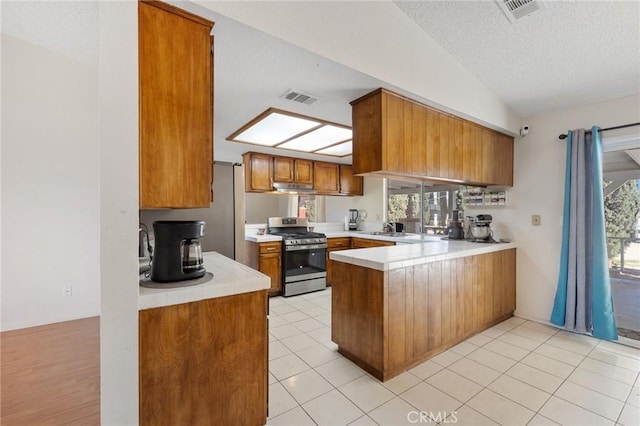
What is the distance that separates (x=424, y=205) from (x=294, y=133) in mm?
2313

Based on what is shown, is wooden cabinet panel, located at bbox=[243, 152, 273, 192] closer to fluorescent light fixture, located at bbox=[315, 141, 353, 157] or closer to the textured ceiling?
fluorescent light fixture, located at bbox=[315, 141, 353, 157]

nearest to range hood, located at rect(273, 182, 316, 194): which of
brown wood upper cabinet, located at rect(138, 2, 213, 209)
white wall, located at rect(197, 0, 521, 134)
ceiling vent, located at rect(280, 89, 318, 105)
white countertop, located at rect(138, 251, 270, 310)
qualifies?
ceiling vent, located at rect(280, 89, 318, 105)

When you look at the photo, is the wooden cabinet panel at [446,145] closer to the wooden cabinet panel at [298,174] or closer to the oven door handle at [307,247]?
the oven door handle at [307,247]

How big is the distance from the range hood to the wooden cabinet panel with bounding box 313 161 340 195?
156 mm

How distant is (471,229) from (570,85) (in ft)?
5.75

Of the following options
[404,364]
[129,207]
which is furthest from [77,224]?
[404,364]

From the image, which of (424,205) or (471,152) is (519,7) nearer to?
(471,152)

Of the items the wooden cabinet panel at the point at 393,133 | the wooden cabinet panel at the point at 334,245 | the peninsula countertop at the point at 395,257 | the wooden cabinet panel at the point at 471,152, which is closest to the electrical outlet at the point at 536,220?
the wooden cabinet panel at the point at 471,152

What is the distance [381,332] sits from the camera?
2.00 m

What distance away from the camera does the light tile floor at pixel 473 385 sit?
1.66 meters

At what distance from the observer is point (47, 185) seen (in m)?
3.03

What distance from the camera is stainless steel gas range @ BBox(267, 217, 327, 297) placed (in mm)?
4047

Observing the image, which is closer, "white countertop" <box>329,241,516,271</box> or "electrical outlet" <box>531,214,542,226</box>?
"white countertop" <box>329,241,516,271</box>

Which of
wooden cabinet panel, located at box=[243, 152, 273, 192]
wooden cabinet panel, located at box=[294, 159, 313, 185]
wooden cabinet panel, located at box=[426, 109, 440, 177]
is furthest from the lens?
wooden cabinet panel, located at box=[294, 159, 313, 185]
